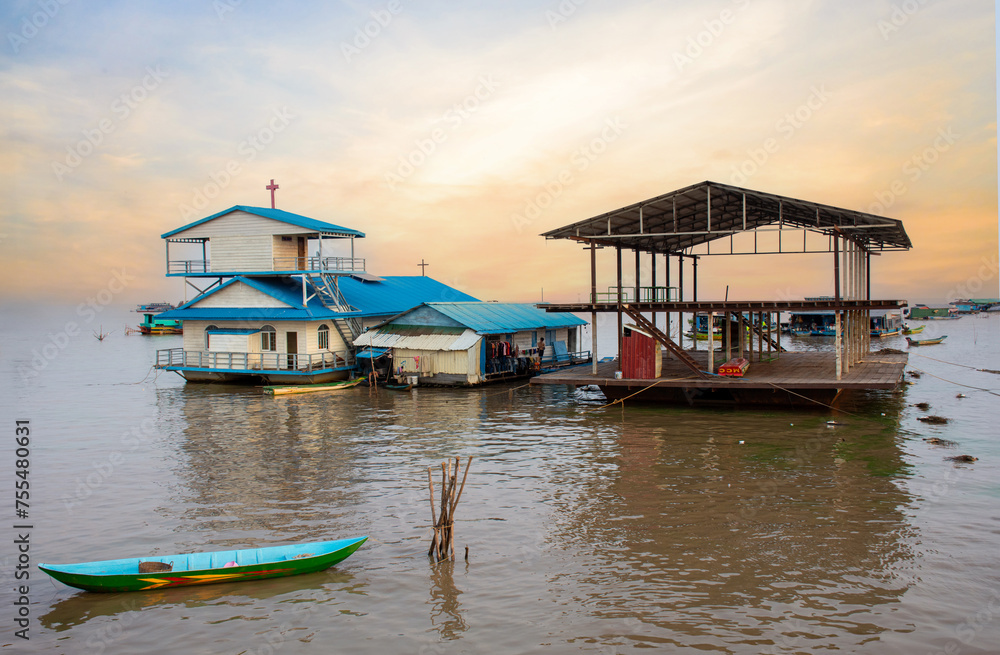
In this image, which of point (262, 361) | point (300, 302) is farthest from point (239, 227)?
point (262, 361)

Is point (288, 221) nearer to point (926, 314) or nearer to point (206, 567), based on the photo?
point (206, 567)

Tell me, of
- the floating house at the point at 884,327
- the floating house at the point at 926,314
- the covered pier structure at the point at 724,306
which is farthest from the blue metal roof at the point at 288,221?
the floating house at the point at 926,314

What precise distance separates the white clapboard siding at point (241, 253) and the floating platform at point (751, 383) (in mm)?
17937

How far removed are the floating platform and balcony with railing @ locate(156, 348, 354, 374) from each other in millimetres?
13534

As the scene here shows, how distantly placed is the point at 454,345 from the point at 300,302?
29.9 feet

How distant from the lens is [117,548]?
1340cm

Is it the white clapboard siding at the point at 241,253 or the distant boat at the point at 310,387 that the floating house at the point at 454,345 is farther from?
the white clapboard siding at the point at 241,253

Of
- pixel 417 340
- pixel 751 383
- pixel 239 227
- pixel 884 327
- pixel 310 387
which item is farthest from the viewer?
pixel 884 327

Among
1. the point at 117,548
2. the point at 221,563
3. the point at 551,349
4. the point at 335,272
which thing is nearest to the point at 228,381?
the point at 335,272

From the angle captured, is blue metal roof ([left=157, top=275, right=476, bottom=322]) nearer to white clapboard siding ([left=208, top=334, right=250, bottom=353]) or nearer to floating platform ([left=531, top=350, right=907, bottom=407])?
white clapboard siding ([left=208, top=334, right=250, bottom=353])

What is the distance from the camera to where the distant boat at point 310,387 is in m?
33.8

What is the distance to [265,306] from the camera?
Answer: 124 feet

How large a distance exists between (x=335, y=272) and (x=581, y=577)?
29701mm

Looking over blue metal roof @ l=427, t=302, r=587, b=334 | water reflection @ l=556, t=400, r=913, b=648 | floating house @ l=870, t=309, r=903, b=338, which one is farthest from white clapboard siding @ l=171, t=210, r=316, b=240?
floating house @ l=870, t=309, r=903, b=338
